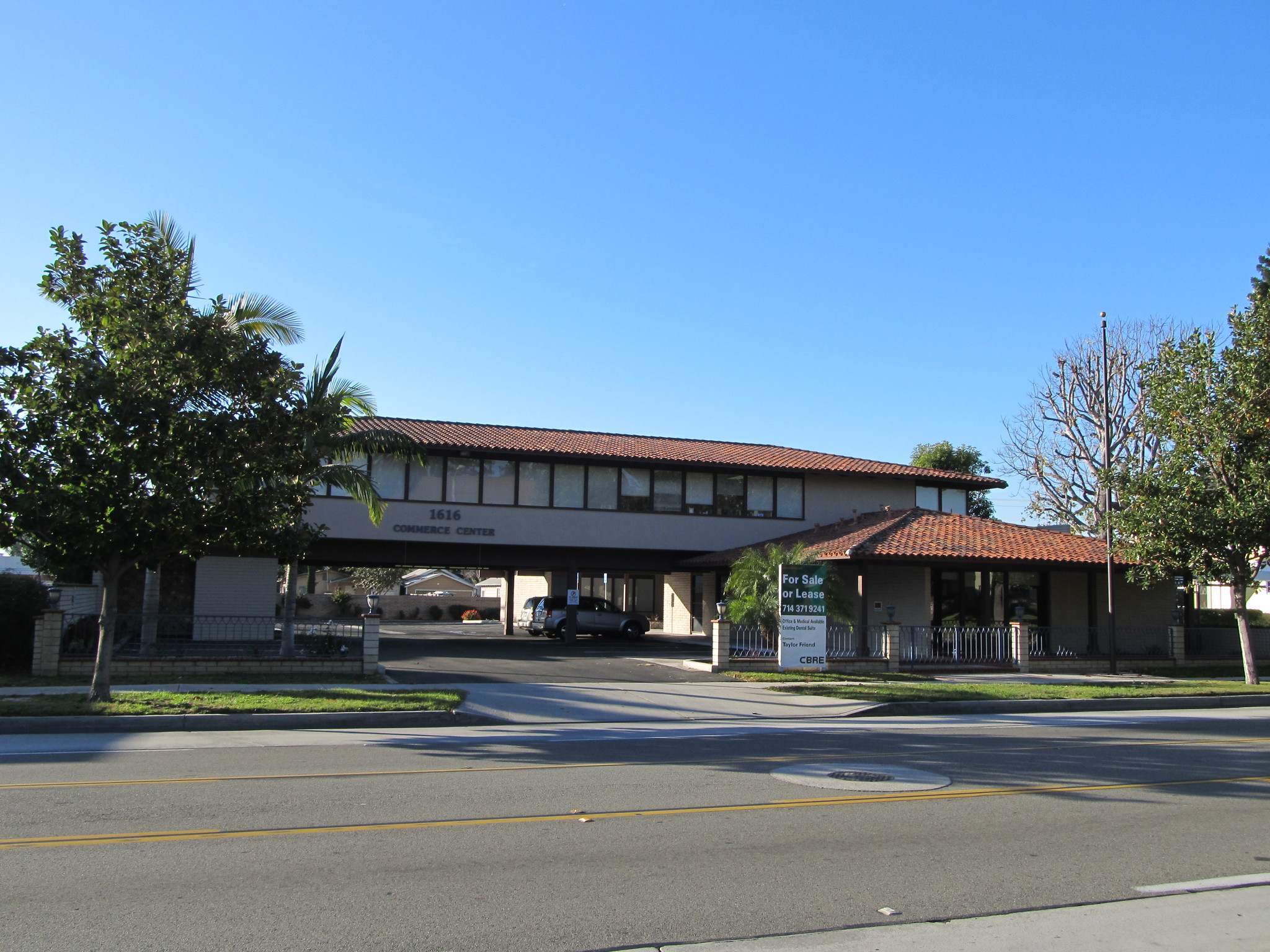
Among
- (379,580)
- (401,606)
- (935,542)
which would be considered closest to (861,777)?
(935,542)

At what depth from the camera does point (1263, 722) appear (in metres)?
16.6

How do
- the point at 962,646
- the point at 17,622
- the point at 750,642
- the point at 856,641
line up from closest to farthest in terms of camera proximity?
1. the point at 17,622
2. the point at 750,642
3. the point at 856,641
4. the point at 962,646

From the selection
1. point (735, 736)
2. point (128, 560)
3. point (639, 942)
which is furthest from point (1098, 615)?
point (639, 942)

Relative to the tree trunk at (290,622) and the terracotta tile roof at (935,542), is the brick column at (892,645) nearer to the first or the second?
the terracotta tile roof at (935,542)

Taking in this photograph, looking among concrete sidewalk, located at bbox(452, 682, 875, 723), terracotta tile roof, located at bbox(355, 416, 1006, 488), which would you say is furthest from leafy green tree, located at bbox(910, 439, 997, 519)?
concrete sidewalk, located at bbox(452, 682, 875, 723)

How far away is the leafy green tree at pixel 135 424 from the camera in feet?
45.4

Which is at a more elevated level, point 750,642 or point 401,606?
point 401,606

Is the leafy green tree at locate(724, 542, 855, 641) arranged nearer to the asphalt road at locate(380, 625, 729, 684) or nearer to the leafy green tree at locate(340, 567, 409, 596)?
the asphalt road at locate(380, 625, 729, 684)

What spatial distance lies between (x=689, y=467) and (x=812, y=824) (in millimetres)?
25416

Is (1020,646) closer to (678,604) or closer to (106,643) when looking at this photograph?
(678,604)

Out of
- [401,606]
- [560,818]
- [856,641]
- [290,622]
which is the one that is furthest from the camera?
[401,606]

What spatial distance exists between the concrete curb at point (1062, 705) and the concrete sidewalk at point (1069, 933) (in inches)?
420

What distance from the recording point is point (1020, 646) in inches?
992

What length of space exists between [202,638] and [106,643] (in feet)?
18.2
